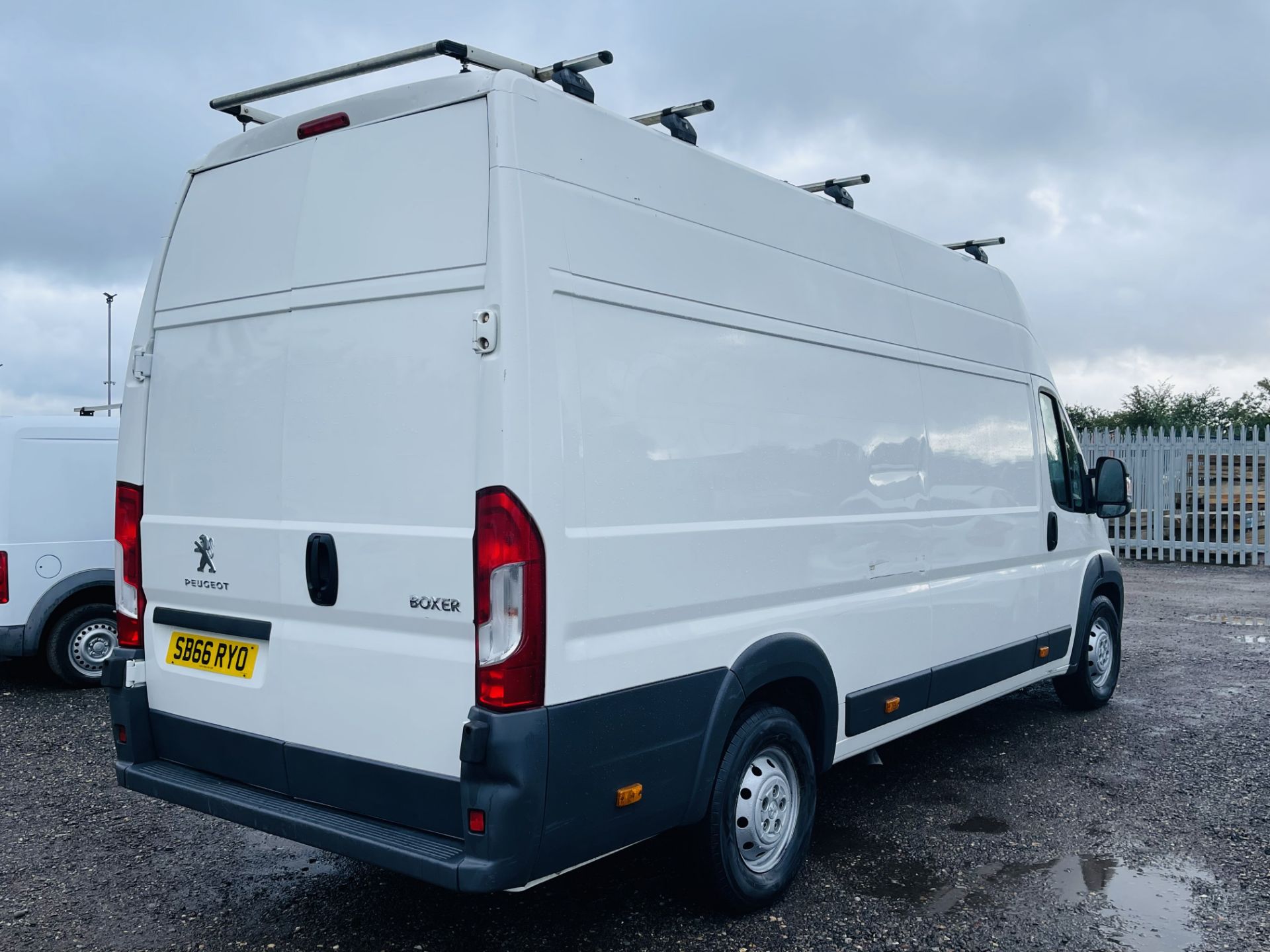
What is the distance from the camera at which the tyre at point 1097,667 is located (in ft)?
22.7

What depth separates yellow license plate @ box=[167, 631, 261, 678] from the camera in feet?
12.1

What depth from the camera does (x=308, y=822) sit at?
335cm

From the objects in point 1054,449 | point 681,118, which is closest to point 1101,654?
point 1054,449

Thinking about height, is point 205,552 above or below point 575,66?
below

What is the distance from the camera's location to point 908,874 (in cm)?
436

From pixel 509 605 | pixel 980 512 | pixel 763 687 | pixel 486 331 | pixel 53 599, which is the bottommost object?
pixel 53 599

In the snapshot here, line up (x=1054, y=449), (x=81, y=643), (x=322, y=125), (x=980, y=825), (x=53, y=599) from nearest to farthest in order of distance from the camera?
(x=322, y=125), (x=980, y=825), (x=1054, y=449), (x=53, y=599), (x=81, y=643)

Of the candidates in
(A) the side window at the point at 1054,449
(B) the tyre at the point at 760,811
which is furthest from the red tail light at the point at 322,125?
(A) the side window at the point at 1054,449

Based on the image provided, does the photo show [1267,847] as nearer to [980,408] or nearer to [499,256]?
[980,408]

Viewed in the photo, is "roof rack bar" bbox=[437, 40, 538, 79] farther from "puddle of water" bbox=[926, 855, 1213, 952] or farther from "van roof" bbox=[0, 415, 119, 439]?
"van roof" bbox=[0, 415, 119, 439]

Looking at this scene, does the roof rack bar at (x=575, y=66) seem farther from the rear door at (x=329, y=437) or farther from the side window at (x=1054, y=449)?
the side window at (x=1054, y=449)

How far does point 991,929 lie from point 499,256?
2.94 meters

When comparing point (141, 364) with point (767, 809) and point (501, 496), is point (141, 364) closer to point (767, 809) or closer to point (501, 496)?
point (501, 496)

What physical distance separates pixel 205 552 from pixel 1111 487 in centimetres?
516
